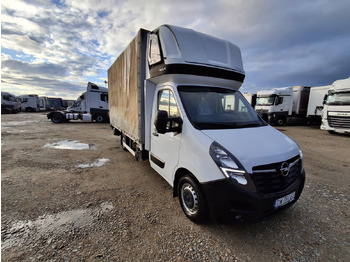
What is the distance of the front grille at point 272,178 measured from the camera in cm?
203

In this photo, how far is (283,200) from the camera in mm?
2178

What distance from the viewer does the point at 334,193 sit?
3607mm

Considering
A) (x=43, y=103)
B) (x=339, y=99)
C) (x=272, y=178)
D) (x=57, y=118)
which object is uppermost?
(x=339, y=99)

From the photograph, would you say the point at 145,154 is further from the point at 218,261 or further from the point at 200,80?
the point at 218,261

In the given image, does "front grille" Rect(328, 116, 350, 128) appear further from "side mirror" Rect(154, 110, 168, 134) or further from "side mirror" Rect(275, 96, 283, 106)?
"side mirror" Rect(154, 110, 168, 134)

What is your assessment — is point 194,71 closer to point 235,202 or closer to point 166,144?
point 166,144

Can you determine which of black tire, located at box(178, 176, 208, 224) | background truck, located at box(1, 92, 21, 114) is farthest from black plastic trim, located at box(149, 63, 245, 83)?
background truck, located at box(1, 92, 21, 114)

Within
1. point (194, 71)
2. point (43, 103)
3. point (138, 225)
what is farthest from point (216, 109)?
point (43, 103)

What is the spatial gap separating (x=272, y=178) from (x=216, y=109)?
139 centimetres

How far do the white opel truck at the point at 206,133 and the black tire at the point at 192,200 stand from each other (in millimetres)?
14

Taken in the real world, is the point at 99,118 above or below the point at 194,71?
below

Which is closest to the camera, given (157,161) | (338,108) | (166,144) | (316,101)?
(166,144)

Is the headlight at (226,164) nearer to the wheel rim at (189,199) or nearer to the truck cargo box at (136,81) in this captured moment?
the wheel rim at (189,199)

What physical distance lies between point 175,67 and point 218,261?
2.81 metres
